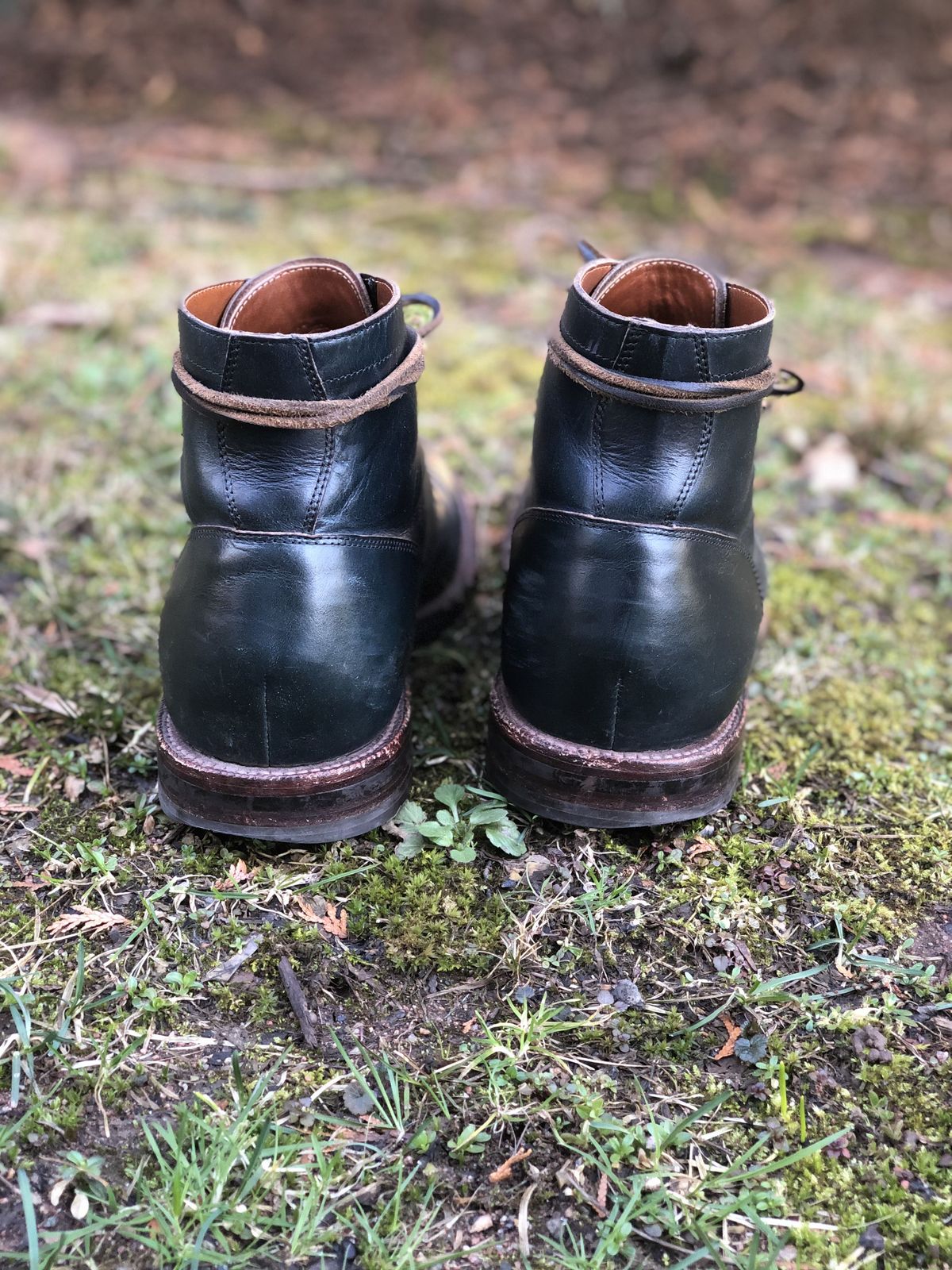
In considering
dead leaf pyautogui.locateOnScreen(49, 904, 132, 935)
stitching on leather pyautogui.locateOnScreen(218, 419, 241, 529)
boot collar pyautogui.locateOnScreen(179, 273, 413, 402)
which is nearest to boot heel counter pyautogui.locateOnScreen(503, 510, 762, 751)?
boot collar pyautogui.locateOnScreen(179, 273, 413, 402)

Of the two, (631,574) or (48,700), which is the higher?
(631,574)

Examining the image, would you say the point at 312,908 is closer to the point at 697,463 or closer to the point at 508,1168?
the point at 508,1168

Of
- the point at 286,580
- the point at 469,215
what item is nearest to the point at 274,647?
the point at 286,580

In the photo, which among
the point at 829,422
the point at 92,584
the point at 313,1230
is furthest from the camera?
the point at 829,422

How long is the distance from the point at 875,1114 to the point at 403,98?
6.65m

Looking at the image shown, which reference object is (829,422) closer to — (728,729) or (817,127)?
(728,729)

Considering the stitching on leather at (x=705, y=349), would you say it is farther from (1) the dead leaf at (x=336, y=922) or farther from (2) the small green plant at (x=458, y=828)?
(1) the dead leaf at (x=336, y=922)

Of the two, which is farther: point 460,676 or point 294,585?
point 460,676

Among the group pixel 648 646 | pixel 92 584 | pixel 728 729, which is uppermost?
pixel 648 646

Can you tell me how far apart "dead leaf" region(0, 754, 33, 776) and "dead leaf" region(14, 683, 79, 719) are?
0.16 meters

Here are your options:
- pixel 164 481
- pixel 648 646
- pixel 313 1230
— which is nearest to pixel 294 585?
pixel 648 646

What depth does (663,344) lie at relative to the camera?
5.68 ft

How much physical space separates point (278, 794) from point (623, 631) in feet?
2.12

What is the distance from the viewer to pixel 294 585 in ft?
5.82
